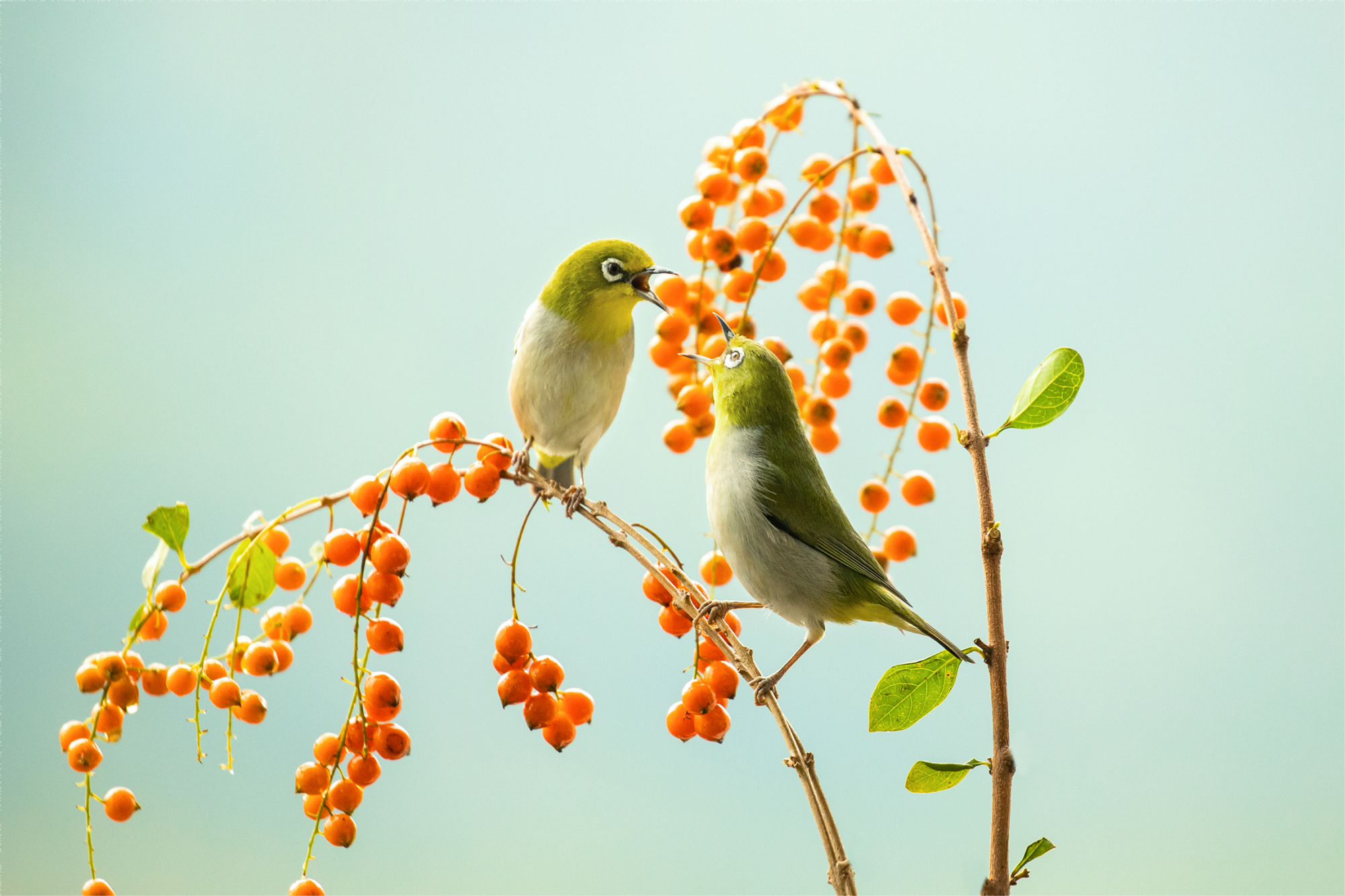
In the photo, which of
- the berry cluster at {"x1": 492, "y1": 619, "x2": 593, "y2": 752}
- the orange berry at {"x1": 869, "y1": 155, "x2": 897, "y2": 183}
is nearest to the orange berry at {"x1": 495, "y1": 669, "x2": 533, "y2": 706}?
the berry cluster at {"x1": 492, "y1": 619, "x2": 593, "y2": 752}

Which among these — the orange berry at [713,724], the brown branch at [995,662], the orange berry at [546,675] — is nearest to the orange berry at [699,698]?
the orange berry at [713,724]

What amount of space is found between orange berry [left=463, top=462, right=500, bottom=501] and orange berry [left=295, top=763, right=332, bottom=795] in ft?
0.93

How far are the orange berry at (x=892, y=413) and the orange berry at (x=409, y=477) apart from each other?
543 millimetres

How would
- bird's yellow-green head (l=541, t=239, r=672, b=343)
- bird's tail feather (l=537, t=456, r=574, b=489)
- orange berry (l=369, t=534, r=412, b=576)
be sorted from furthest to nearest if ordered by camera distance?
bird's tail feather (l=537, t=456, r=574, b=489), bird's yellow-green head (l=541, t=239, r=672, b=343), orange berry (l=369, t=534, r=412, b=576)

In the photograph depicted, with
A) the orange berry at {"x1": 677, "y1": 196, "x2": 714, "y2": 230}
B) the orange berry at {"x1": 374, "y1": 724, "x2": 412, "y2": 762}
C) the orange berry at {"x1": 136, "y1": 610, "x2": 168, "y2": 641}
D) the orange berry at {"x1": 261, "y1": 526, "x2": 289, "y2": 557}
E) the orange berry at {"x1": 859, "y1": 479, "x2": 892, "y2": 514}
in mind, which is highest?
the orange berry at {"x1": 677, "y1": 196, "x2": 714, "y2": 230}

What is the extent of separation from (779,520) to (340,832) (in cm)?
48

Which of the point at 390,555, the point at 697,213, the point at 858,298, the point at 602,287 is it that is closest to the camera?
the point at 390,555

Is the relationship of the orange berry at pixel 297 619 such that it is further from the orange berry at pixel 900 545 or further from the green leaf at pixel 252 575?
the orange berry at pixel 900 545

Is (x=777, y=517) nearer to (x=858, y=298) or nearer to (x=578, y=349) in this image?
(x=858, y=298)

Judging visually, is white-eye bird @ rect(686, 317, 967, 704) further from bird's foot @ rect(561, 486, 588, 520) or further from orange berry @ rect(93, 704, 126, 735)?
orange berry @ rect(93, 704, 126, 735)

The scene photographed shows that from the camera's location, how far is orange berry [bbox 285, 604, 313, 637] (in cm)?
99

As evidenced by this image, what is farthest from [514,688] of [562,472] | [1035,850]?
[562,472]

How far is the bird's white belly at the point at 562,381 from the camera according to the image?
1.28m

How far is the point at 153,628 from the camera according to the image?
959 millimetres
